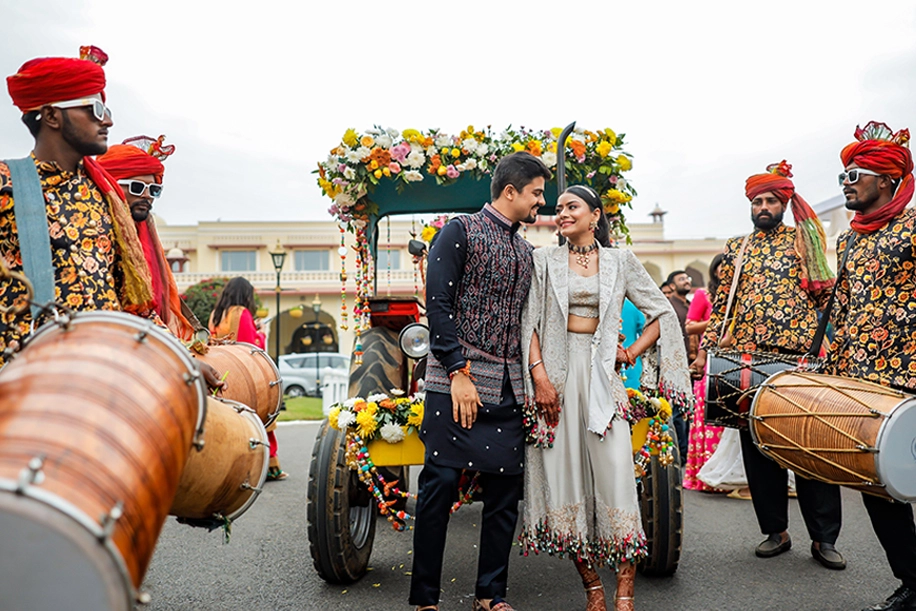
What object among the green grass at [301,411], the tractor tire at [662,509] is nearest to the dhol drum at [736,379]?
the tractor tire at [662,509]

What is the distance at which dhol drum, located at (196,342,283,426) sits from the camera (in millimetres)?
3709

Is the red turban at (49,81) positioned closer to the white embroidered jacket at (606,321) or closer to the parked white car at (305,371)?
the white embroidered jacket at (606,321)

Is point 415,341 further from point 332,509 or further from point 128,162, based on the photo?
point 128,162

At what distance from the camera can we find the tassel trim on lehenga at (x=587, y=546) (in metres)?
3.16

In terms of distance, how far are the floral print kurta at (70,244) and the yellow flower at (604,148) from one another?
2958mm

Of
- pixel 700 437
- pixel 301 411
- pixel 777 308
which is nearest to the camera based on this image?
pixel 777 308

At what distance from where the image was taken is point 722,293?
4.79m

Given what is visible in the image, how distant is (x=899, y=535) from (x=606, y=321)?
5.45 feet

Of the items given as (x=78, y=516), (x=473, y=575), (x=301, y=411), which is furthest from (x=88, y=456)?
(x=301, y=411)

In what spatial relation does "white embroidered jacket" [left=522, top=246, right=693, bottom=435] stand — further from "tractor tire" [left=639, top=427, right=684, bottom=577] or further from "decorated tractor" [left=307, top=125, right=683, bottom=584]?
"tractor tire" [left=639, top=427, right=684, bottom=577]

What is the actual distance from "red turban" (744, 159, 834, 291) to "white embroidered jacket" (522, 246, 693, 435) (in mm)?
1423

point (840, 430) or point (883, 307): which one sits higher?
point (883, 307)

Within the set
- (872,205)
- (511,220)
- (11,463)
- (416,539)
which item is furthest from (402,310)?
(11,463)

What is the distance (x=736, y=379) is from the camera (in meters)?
4.11
